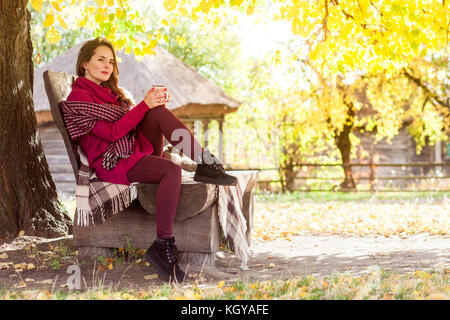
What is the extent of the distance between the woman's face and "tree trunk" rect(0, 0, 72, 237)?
3.44ft

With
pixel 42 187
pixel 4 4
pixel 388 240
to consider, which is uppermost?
pixel 4 4

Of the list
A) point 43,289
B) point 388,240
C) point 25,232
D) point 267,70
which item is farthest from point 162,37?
point 267,70

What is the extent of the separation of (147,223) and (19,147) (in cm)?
150

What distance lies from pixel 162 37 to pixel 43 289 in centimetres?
413

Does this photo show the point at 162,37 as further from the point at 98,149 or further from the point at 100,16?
the point at 98,149

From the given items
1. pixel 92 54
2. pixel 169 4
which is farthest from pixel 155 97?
pixel 169 4

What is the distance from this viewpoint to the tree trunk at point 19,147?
15.0ft

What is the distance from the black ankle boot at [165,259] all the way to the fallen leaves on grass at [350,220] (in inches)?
97.3

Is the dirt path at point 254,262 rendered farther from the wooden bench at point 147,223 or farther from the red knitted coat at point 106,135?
the red knitted coat at point 106,135

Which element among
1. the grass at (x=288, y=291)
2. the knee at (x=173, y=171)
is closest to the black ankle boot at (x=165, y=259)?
the grass at (x=288, y=291)

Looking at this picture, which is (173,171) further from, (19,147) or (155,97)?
(19,147)

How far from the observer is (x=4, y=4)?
4652 mm

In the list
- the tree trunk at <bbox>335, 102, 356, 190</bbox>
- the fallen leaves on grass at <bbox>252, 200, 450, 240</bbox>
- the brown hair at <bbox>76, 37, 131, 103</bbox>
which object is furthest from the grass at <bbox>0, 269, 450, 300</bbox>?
the tree trunk at <bbox>335, 102, 356, 190</bbox>

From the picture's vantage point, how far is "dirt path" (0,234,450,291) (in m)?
3.62
